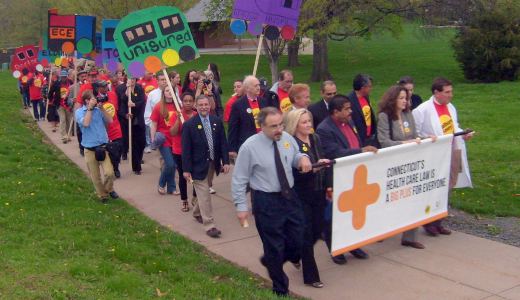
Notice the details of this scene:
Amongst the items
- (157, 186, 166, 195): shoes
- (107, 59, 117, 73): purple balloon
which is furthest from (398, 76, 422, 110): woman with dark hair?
(107, 59, 117, 73): purple balloon

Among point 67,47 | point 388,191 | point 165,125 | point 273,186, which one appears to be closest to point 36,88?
point 67,47

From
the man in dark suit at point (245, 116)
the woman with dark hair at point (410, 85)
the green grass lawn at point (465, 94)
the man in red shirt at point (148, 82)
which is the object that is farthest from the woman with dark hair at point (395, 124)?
the man in red shirt at point (148, 82)

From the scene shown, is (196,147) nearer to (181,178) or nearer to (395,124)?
(181,178)

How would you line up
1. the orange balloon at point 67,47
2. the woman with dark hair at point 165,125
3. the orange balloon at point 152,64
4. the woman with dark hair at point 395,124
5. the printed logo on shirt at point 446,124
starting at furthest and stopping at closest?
1. the orange balloon at point 67,47
2. the woman with dark hair at point 165,125
3. the orange balloon at point 152,64
4. the printed logo on shirt at point 446,124
5. the woman with dark hair at point 395,124

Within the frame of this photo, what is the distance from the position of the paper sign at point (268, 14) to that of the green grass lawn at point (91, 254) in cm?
326

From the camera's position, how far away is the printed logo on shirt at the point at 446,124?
8.27m

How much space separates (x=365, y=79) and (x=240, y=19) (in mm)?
3054

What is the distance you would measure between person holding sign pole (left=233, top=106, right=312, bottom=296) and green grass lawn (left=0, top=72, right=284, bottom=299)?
17.2 inches

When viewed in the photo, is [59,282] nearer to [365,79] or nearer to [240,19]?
[365,79]

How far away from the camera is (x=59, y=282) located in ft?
20.1

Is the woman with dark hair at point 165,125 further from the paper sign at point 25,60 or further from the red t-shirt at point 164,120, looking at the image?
the paper sign at point 25,60

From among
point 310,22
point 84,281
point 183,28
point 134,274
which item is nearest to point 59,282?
point 84,281

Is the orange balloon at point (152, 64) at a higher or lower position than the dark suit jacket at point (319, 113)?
higher

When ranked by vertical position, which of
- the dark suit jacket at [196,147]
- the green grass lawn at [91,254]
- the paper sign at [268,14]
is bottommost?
the green grass lawn at [91,254]
